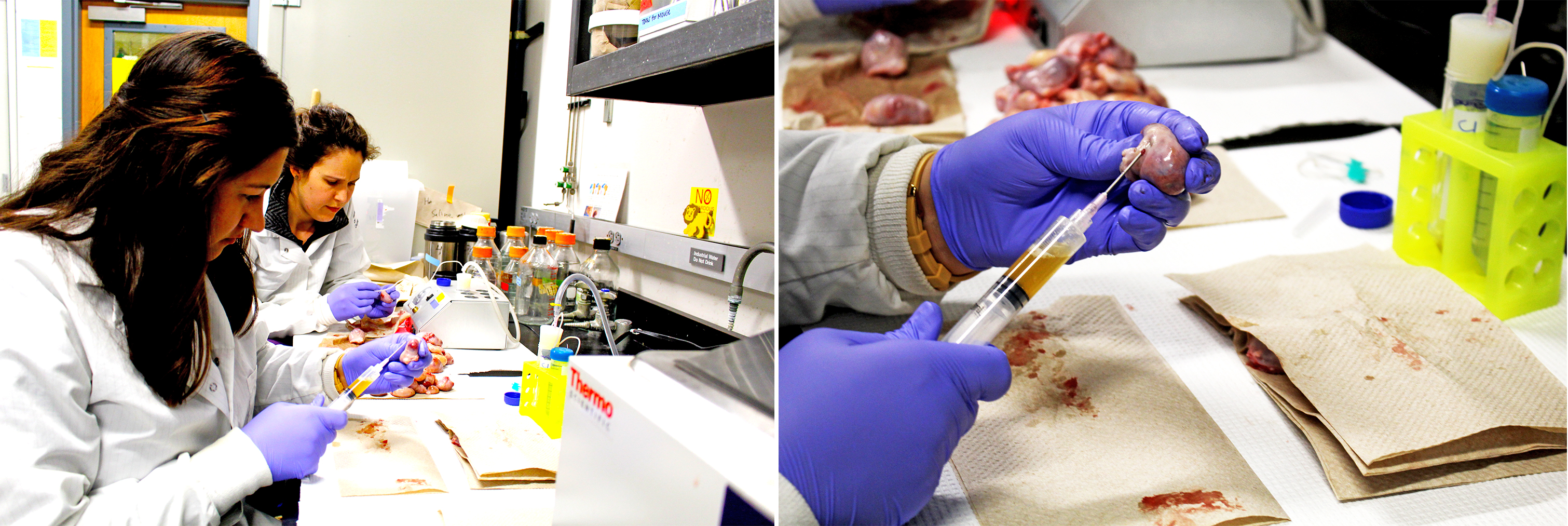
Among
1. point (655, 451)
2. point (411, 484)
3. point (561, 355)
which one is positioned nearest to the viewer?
point (655, 451)

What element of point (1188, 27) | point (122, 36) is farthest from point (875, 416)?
point (122, 36)

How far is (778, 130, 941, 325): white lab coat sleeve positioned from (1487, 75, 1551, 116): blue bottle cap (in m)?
0.59

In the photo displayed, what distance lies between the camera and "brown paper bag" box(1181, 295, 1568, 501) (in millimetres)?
616

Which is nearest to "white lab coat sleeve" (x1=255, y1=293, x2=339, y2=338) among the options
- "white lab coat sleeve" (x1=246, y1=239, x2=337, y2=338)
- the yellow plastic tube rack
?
"white lab coat sleeve" (x1=246, y1=239, x2=337, y2=338)

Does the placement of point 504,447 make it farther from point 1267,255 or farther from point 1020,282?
point 1267,255

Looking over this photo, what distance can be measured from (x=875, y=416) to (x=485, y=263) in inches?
40.3

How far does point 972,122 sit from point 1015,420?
2.08ft

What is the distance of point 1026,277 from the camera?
69 cm

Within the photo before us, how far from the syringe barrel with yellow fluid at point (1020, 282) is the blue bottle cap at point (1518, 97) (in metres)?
0.45

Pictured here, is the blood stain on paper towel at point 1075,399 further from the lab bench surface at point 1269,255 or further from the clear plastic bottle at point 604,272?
the clear plastic bottle at point 604,272

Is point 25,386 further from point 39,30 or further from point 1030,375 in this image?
point 39,30

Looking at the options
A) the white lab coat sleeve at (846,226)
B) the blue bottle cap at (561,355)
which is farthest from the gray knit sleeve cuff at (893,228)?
the blue bottle cap at (561,355)

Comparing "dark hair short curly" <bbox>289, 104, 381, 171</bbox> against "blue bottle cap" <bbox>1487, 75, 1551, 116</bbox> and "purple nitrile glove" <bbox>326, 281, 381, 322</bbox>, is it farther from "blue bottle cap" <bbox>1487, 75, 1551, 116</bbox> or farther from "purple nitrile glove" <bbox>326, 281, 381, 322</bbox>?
"blue bottle cap" <bbox>1487, 75, 1551, 116</bbox>

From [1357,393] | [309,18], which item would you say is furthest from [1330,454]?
[309,18]
